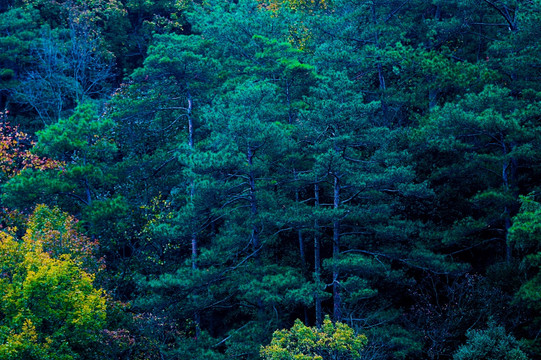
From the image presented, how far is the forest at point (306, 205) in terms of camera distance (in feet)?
45.4

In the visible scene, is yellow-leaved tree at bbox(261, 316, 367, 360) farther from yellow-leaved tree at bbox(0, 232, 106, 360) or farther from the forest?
yellow-leaved tree at bbox(0, 232, 106, 360)

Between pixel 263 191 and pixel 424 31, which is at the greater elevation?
pixel 424 31

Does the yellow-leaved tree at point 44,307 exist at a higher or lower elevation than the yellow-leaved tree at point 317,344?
higher

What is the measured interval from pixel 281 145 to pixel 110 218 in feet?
23.0

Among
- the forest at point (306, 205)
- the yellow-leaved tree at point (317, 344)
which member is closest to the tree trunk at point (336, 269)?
the forest at point (306, 205)

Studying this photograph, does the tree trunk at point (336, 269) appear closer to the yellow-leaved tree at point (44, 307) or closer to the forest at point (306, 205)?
the forest at point (306, 205)

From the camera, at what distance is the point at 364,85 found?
67.4ft

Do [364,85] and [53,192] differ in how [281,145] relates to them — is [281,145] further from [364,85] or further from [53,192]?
[53,192]

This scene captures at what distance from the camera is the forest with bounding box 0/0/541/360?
45.4 feet

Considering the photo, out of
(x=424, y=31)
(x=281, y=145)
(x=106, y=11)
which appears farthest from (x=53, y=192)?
(x=106, y=11)

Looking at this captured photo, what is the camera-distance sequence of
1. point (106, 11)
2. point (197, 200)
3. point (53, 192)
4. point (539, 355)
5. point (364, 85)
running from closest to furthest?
point (539, 355)
point (197, 200)
point (53, 192)
point (364, 85)
point (106, 11)

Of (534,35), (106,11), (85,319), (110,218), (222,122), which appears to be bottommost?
(85,319)

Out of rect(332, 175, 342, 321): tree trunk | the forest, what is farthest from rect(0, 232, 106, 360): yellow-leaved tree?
rect(332, 175, 342, 321): tree trunk

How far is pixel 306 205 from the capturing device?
16609 millimetres
